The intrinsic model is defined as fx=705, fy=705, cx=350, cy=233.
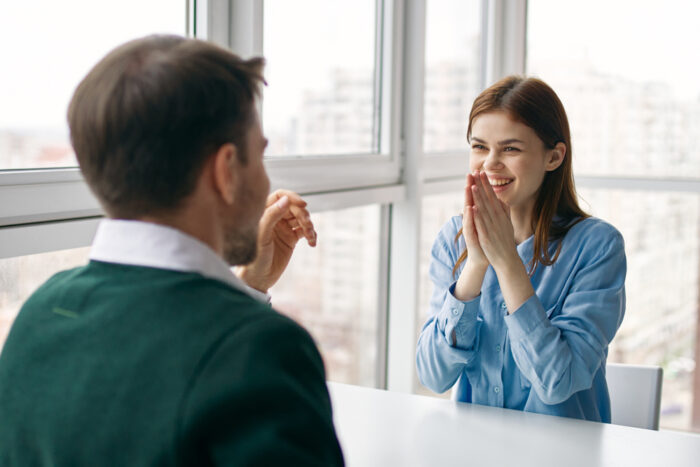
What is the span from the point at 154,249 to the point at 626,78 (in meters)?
3.00

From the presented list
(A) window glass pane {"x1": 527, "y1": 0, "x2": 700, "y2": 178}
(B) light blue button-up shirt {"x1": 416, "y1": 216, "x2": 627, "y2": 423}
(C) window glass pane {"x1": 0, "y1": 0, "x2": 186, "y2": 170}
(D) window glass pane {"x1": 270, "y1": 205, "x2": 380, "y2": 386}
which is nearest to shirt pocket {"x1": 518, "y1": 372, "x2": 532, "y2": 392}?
(B) light blue button-up shirt {"x1": 416, "y1": 216, "x2": 627, "y2": 423}

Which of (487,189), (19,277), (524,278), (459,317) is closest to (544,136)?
(487,189)

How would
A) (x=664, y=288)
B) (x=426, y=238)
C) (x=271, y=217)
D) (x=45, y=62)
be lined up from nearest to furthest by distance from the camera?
(x=271, y=217) → (x=45, y=62) → (x=426, y=238) → (x=664, y=288)

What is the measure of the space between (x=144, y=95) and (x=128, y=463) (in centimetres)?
33

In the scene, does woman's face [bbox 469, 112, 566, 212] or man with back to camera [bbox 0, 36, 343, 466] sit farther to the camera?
woman's face [bbox 469, 112, 566, 212]

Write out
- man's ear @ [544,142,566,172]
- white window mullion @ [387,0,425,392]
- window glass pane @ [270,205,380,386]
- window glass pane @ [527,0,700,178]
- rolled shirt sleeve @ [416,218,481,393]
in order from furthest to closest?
window glass pane @ [527,0,700,178] → white window mullion @ [387,0,425,392] → window glass pane @ [270,205,380,386] → man's ear @ [544,142,566,172] → rolled shirt sleeve @ [416,218,481,393]

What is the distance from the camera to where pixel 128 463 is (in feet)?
2.00

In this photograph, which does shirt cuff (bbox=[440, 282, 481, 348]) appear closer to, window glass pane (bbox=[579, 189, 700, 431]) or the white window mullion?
the white window mullion

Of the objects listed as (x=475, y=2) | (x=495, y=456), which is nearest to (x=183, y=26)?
(x=495, y=456)

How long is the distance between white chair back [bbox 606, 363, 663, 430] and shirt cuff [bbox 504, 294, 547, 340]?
429mm

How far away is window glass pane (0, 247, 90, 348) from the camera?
4.32 feet

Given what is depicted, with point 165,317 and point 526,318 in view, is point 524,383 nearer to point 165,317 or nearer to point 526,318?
point 526,318

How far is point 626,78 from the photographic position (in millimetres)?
3211

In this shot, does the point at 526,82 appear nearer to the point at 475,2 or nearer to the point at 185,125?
the point at 185,125
